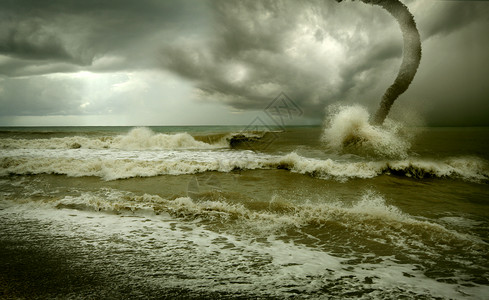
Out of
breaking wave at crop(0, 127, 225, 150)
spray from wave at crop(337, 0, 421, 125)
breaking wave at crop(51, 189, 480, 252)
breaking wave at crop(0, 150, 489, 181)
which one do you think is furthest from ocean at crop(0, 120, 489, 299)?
breaking wave at crop(0, 127, 225, 150)

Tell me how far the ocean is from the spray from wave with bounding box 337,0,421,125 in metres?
2.49

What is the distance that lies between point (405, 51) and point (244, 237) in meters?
4.72

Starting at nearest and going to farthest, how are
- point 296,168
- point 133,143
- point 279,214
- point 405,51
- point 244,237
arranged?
point 244,237
point 405,51
point 279,214
point 296,168
point 133,143

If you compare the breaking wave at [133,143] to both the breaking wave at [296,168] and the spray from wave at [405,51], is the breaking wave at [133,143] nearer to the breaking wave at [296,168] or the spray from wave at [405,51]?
the breaking wave at [296,168]

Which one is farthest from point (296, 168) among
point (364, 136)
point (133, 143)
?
point (133, 143)

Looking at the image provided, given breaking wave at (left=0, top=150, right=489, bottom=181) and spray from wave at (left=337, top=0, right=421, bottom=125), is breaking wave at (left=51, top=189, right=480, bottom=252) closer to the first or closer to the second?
spray from wave at (left=337, top=0, right=421, bottom=125)

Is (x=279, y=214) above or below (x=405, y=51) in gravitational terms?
below

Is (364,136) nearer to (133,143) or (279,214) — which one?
(279,214)

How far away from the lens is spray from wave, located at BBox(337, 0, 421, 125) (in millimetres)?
4789

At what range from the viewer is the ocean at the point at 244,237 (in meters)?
2.64

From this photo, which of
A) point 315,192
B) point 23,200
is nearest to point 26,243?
point 23,200

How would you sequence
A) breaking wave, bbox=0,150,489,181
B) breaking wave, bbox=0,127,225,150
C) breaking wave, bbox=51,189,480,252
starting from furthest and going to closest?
breaking wave, bbox=0,127,225,150 → breaking wave, bbox=0,150,489,181 → breaking wave, bbox=51,189,480,252

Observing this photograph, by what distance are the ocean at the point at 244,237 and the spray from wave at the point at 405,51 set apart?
2.49 m

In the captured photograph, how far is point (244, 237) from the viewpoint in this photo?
409 centimetres
